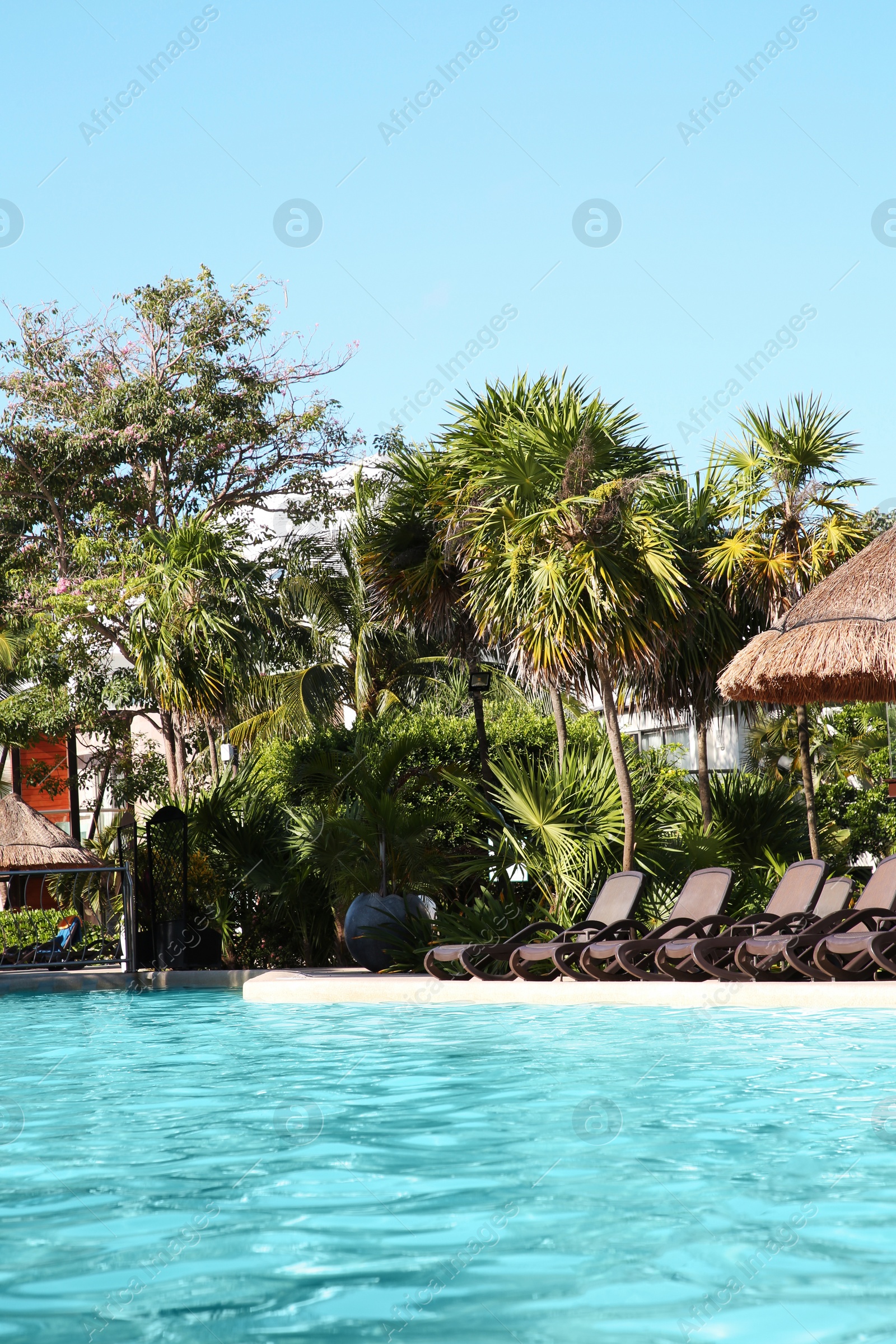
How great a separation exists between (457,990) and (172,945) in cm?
481

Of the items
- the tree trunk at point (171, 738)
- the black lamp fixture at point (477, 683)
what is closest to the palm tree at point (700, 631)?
the black lamp fixture at point (477, 683)

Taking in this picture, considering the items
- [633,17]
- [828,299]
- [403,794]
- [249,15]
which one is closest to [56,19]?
[249,15]

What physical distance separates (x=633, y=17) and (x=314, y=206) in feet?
24.5

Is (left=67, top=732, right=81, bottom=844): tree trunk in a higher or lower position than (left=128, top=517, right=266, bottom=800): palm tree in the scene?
lower

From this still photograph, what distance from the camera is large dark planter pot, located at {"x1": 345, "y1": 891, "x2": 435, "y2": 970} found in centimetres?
1340

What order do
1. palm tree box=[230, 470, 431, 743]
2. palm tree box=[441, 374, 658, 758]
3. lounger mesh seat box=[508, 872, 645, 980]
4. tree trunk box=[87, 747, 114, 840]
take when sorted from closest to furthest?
lounger mesh seat box=[508, 872, 645, 980]
palm tree box=[441, 374, 658, 758]
palm tree box=[230, 470, 431, 743]
tree trunk box=[87, 747, 114, 840]

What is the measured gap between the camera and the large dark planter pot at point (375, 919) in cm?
1340

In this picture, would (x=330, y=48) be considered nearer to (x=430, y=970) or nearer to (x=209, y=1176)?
(x=430, y=970)

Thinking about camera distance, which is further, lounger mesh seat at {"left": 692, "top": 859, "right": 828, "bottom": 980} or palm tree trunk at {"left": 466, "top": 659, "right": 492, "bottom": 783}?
palm tree trunk at {"left": 466, "top": 659, "right": 492, "bottom": 783}

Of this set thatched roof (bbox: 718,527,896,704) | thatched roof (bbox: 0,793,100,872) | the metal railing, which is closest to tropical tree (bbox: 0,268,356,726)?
thatched roof (bbox: 0,793,100,872)

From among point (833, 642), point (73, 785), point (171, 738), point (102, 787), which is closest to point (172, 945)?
point (171, 738)

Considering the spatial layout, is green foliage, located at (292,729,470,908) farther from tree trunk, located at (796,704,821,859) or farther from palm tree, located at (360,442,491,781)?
tree trunk, located at (796,704,821,859)

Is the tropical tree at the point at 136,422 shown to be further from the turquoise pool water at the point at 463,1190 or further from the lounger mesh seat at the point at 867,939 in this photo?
the turquoise pool water at the point at 463,1190

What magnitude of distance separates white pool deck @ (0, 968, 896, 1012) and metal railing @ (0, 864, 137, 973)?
1.53ft
